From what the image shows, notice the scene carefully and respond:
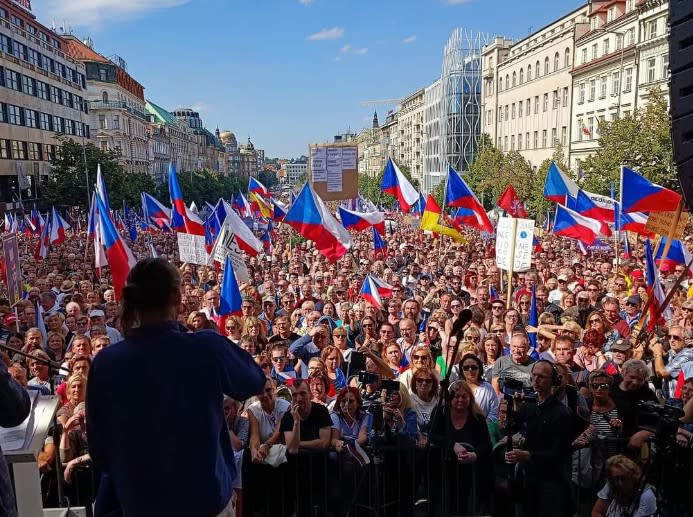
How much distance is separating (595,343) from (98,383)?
605 cm

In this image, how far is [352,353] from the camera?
642cm

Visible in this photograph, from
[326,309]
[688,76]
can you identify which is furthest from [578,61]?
[688,76]

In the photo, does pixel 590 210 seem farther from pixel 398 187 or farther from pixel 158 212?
pixel 158 212

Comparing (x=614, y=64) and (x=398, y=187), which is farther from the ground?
(x=614, y=64)

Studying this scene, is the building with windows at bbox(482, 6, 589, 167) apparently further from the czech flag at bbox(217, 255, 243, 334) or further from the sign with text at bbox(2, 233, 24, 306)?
the sign with text at bbox(2, 233, 24, 306)

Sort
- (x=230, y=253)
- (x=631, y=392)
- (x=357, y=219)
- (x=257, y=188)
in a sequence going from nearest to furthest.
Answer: (x=631, y=392), (x=230, y=253), (x=357, y=219), (x=257, y=188)

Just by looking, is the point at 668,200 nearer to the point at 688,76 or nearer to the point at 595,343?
the point at 595,343

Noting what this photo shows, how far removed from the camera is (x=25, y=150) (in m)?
45.4

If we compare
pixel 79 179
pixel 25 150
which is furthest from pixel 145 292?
pixel 25 150

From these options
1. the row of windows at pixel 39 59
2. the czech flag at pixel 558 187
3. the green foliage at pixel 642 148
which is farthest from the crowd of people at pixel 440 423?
the row of windows at pixel 39 59

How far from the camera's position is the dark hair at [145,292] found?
2.04 m

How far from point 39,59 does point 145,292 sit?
54.7 metres

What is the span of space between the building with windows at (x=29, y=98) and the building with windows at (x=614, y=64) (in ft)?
123

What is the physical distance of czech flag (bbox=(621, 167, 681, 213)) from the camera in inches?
421
